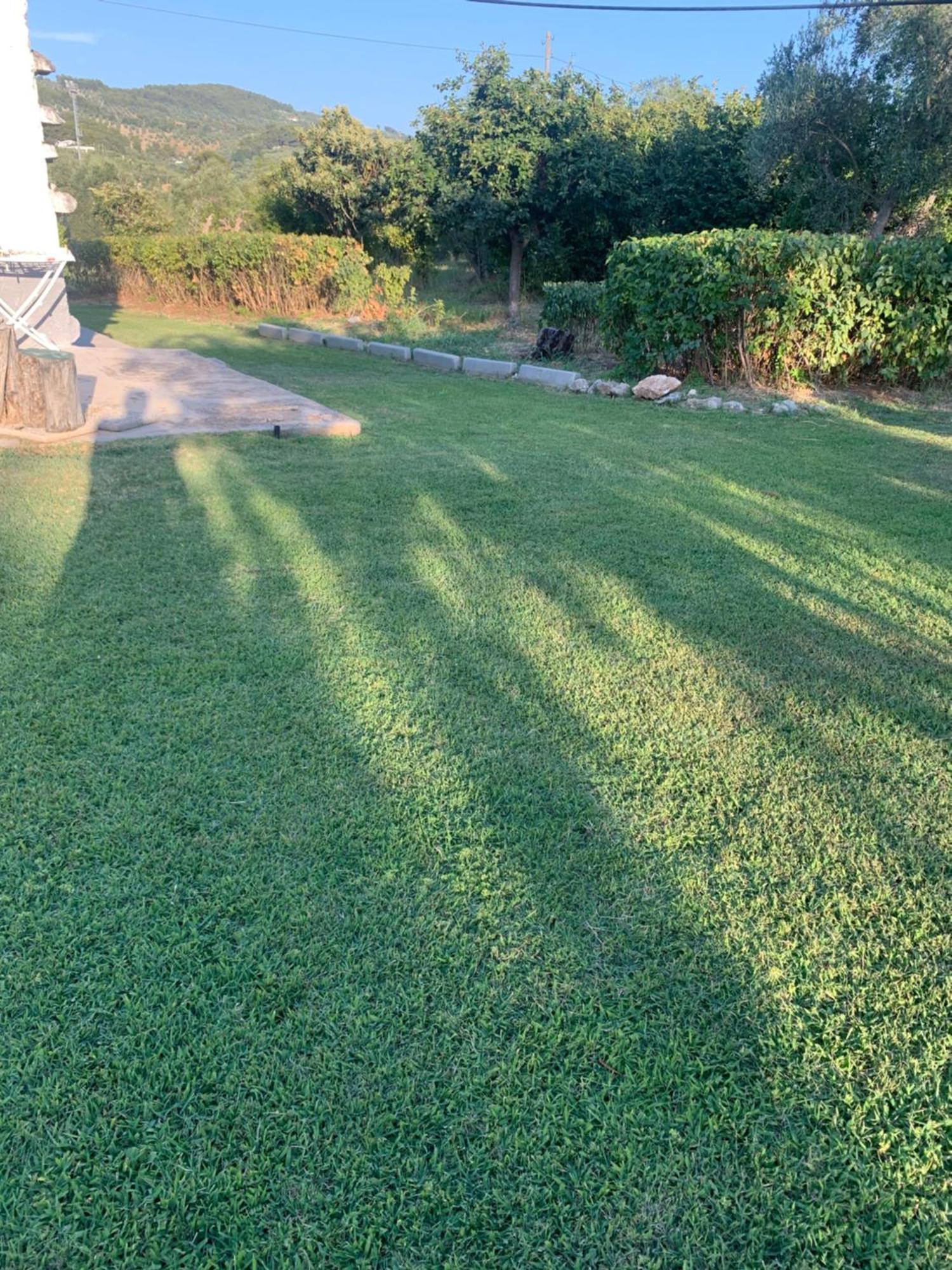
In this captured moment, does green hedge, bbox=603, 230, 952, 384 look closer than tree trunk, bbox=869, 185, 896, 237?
Yes

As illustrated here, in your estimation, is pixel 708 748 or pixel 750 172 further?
pixel 750 172

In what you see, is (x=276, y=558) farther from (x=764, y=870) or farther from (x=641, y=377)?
(x=641, y=377)

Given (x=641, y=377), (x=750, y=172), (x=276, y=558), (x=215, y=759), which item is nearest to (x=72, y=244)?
(x=750, y=172)

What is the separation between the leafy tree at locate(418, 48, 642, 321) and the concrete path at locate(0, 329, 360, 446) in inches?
300

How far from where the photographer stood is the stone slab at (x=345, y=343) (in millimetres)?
12883

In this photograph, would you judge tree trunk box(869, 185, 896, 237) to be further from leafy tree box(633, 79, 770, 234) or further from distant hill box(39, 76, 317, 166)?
distant hill box(39, 76, 317, 166)

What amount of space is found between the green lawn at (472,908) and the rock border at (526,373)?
457 centimetres

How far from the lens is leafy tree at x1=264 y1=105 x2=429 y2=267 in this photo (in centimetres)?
1836

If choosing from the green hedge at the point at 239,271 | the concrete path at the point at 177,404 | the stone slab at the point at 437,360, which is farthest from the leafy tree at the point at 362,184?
the concrete path at the point at 177,404

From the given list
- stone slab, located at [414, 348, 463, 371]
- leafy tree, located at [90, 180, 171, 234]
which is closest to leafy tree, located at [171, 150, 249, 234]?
leafy tree, located at [90, 180, 171, 234]

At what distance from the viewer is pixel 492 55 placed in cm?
1541

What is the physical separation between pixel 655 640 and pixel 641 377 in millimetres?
6920

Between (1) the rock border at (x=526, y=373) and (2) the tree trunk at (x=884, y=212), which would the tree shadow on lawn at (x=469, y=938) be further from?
(2) the tree trunk at (x=884, y=212)

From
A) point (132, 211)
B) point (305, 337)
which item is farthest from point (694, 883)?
point (132, 211)
